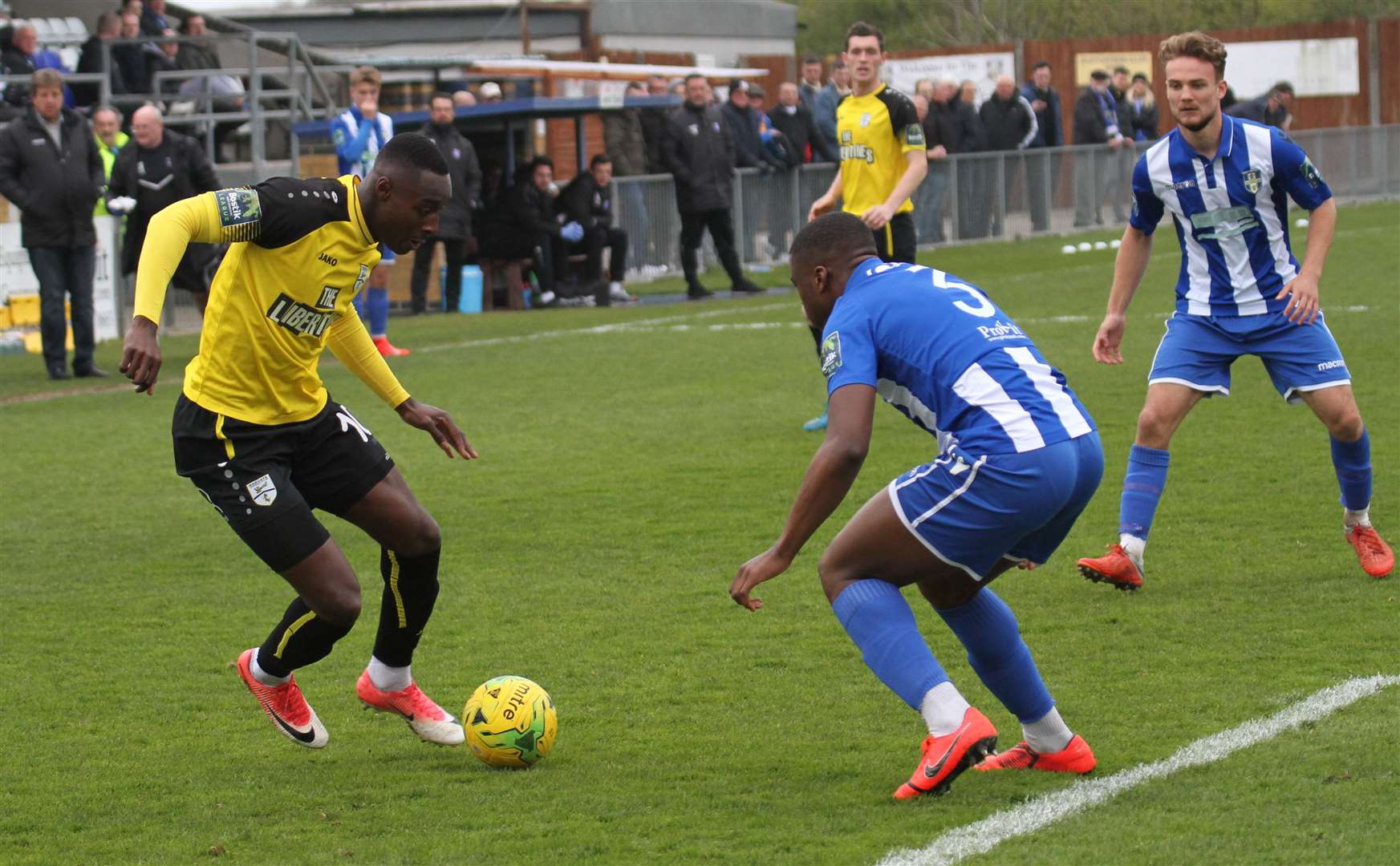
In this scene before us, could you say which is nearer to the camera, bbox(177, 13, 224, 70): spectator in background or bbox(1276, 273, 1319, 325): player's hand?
bbox(1276, 273, 1319, 325): player's hand

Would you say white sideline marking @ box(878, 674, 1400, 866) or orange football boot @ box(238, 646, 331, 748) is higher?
orange football boot @ box(238, 646, 331, 748)

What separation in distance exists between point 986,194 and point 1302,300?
19735mm

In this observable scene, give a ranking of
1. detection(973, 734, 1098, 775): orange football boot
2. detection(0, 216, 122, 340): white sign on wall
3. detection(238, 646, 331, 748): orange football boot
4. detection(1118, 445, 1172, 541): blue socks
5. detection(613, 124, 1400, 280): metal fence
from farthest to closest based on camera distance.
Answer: detection(613, 124, 1400, 280): metal fence → detection(0, 216, 122, 340): white sign on wall → detection(1118, 445, 1172, 541): blue socks → detection(238, 646, 331, 748): orange football boot → detection(973, 734, 1098, 775): orange football boot

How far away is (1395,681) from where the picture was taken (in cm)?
551

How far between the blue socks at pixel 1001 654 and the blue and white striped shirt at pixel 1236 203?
2.71m

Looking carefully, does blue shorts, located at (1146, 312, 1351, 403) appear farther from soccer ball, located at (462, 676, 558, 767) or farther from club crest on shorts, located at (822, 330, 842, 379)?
soccer ball, located at (462, 676, 558, 767)

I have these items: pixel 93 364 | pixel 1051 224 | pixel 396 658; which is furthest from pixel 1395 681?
pixel 1051 224

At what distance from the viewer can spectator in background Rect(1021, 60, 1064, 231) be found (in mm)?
26734

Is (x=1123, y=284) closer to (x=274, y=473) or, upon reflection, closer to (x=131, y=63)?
(x=274, y=473)

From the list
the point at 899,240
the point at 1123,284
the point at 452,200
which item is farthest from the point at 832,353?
the point at 452,200

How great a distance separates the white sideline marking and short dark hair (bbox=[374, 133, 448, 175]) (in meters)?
2.32

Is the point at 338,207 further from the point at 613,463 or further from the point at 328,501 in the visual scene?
the point at 613,463

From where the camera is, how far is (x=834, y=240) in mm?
4723

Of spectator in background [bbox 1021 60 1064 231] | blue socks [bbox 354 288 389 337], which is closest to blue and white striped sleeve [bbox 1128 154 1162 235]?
blue socks [bbox 354 288 389 337]
